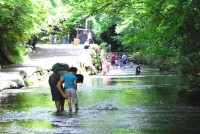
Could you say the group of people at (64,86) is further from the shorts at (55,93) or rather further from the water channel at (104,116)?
the water channel at (104,116)

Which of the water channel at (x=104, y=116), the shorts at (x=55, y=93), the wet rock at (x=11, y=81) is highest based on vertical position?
the shorts at (x=55, y=93)

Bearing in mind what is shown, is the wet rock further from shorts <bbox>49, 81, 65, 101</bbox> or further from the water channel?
shorts <bbox>49, 81, 65, 101</bbox>

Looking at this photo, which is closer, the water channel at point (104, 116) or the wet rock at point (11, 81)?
the water channel at point (104, 116)

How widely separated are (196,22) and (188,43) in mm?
2201

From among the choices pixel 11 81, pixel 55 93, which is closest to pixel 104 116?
pixel 55 93

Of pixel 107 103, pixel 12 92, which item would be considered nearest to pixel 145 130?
pixel 107 103

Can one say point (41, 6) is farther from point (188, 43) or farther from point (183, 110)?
point (183, 110)

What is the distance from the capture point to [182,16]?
1214 centimetres

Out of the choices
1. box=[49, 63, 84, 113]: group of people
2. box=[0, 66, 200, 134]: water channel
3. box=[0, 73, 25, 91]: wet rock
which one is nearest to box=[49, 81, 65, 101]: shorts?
box=[49, 63, 84, 113]: group of people

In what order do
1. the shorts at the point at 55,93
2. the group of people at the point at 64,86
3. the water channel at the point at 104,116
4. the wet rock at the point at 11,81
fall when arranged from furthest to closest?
1. the wet rock at the point at 11,81
2. the shorts at the point at 55,93
3. the group of people at the point at 64,86
4. the water channel at the point at 104,116

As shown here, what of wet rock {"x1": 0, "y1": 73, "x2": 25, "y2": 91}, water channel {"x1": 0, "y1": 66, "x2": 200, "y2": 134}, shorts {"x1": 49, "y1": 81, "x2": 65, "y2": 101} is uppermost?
shorts {"x1": 49, "y1": 81, "x2": 65, "y2": 101}

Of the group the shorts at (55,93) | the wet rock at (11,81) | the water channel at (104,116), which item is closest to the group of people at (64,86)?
the shorts at (55,93)

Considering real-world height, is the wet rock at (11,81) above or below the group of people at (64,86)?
below

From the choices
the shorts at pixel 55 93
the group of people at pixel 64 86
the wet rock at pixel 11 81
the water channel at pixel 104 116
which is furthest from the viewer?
the wet rock at pixel 11 81
